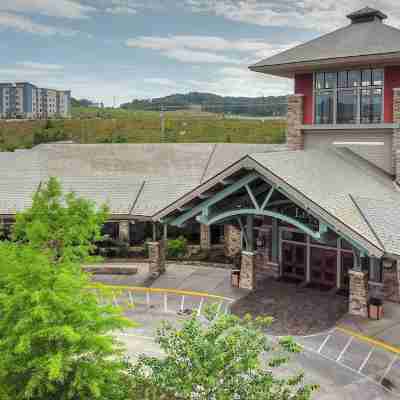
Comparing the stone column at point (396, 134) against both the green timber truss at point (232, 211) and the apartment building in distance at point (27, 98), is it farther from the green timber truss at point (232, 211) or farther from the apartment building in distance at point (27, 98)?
the apartment building in distance at point (27, 98)

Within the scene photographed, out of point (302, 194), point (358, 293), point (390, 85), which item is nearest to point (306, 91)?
point (390, 85)

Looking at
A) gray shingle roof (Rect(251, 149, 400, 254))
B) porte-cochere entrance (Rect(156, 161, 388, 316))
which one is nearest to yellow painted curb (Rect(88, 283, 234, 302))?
porte-cochere entrance (Rect(156, 161, 388, 316))

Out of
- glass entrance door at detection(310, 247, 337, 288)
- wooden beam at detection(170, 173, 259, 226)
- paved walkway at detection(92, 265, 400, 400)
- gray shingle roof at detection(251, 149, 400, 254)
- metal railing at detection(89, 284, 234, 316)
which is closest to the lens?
paved walkway at detection(92, 265, 400, 400)

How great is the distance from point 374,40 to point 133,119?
77540mm

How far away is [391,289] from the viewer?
21.0 meters

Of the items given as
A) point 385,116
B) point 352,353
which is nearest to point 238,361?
point 352,353

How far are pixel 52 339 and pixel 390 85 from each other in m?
19.1

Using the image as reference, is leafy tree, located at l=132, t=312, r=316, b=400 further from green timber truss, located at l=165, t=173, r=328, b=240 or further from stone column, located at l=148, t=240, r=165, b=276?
stone column, located at l=148, t=240, r=165, b=276

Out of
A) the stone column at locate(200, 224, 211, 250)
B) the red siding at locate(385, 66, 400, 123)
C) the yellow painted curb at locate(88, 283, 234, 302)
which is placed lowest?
the yellow painted curb at locate(88, 283, 234, 302)

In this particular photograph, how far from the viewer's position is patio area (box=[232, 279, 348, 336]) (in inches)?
717

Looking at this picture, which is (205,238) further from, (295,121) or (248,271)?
(295,121)

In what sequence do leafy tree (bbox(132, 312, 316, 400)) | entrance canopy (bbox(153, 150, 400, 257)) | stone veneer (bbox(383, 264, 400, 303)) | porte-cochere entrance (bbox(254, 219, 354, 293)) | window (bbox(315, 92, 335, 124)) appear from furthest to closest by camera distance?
1. window (bbox(315, 92, 335, 124))
2. porte-cochere entrance (bbox(254, 219, 354, 293))
3. stone veneer (bbox(383, 264, 400, 303))
4. entrance canopy (bbox(153, 150, 400, 257))
5. leafy tree (bbox(132, 312, 316, 400))

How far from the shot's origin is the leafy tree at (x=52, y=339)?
31.1 ft

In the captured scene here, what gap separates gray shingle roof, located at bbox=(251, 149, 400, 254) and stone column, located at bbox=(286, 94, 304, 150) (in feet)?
7.82
